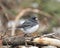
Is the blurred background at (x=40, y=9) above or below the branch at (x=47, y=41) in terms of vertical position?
above

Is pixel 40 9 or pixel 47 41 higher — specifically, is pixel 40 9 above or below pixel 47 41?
above

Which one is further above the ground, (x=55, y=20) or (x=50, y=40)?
(x=55, y=20)

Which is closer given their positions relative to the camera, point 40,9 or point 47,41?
point 47,41

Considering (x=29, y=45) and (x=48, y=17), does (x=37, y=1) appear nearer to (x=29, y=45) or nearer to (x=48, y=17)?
(x=48, y=17)

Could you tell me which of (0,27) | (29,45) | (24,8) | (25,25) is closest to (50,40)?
(29,45)

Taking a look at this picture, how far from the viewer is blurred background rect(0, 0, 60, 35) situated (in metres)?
7.25

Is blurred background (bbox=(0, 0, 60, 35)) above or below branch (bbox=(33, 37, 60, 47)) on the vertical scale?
above

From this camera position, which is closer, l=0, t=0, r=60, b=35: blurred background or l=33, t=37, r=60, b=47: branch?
l=33, t=37, r=60, b=47: branch

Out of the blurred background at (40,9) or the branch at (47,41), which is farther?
the blurred background at (40,9)

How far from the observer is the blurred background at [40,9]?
7.25m

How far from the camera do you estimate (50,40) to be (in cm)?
486

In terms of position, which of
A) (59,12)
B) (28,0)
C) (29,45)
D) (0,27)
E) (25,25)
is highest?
(28,0)

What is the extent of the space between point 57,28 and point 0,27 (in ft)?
4.90

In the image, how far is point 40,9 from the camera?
25.9ft
